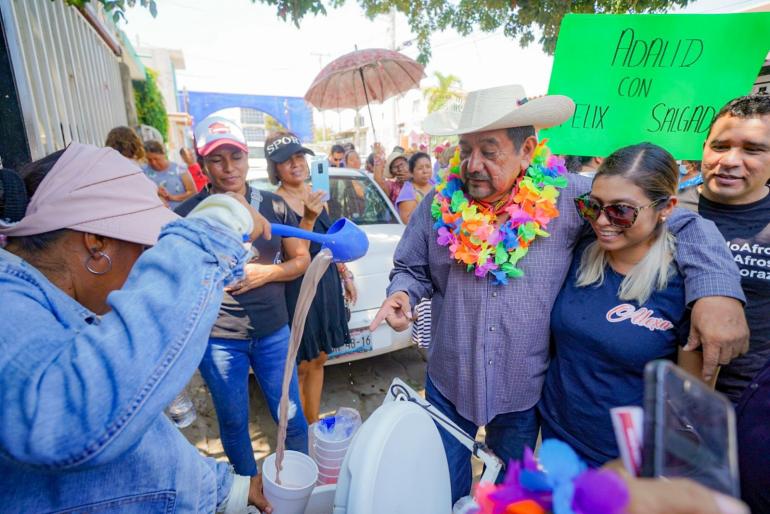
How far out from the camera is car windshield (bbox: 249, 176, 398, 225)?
13.2 ft

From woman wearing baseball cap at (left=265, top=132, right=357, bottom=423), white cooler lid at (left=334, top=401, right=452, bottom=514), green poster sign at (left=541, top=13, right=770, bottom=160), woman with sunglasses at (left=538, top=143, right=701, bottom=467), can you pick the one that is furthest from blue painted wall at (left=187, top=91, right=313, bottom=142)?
white cooler lid at (left=334, top=401, right=452, bottom=514)

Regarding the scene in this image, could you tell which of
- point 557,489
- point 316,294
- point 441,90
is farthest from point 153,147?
point 441,90

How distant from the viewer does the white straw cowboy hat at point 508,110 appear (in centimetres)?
171

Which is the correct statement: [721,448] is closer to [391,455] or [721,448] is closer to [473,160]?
[391,455]

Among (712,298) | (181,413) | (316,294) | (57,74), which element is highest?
(57,74)

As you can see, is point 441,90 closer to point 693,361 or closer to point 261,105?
point 261,105

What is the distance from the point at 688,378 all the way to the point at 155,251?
2.68ft

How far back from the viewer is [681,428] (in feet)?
1.58

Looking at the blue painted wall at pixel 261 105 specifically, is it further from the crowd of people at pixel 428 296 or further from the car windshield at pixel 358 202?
the crowd of people at pixel 428 296

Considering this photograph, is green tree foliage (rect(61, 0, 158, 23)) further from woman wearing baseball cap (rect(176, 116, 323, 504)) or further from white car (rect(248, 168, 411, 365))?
white car (rect(248, 168, 411, 365))

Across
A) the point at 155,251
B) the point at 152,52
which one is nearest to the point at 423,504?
the point at 155,251

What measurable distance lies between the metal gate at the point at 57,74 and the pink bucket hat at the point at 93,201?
193 centimetres

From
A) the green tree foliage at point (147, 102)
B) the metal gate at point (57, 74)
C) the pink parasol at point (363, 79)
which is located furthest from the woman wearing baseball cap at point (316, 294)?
the green tree foliage at point (147, 102)

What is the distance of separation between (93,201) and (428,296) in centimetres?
147
